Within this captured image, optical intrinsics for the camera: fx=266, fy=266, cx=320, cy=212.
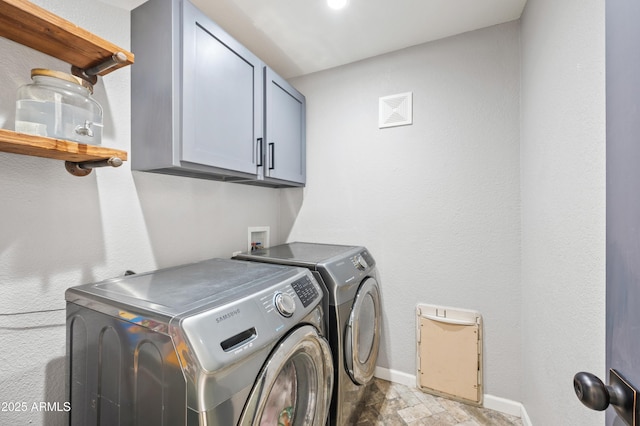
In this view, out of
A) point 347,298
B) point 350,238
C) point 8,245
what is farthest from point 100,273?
point 350,238

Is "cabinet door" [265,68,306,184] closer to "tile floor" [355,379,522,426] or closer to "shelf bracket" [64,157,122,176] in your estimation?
"shelf bracket" [64,157,122,176]

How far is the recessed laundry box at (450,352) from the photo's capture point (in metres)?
1.76

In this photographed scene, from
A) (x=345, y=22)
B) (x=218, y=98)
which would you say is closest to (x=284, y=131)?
(x=218, y=98)

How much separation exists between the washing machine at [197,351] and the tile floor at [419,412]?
2.49 ft

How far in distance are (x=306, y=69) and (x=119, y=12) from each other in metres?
1.31

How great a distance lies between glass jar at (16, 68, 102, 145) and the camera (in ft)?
2.92

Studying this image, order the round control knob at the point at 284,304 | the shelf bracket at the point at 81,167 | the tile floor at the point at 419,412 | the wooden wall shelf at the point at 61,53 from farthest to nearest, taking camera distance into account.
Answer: the tile floor at the point at 419,412 < the shelf bracket at the point at 81,167 < the round control knob at the point at 284,304 < the wooden wall shelf at the point at 61,53

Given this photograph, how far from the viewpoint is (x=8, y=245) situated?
970 mm

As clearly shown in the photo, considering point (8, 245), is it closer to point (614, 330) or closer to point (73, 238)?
point (73, 238)

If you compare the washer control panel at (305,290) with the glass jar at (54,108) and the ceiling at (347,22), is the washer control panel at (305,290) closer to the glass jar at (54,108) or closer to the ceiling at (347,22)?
the glass jar at (54,108)

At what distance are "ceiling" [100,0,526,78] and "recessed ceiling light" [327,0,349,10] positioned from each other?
0.03 m

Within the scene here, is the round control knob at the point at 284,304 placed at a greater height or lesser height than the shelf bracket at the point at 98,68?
lesser

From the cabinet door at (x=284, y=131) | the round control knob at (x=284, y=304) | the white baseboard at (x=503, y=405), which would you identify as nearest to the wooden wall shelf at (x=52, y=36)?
the cabinet door at (x=284, y=131)

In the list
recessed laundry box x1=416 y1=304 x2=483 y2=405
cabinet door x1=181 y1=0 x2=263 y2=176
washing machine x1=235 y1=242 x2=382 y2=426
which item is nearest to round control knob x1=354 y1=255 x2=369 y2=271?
washing machine x1=235 y1=242 x2=382 y2=426
